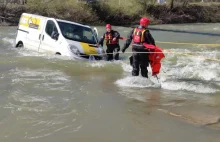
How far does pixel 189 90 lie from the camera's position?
8820 millimetres

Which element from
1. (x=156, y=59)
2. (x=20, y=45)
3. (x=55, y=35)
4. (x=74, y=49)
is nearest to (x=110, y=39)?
(x=74, y=49)

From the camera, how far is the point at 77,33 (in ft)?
40.8

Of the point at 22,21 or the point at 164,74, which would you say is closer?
the point at 164,74

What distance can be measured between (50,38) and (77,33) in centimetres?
91

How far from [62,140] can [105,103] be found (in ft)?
7.01

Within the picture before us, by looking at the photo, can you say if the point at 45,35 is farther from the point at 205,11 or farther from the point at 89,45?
the point at 205,11

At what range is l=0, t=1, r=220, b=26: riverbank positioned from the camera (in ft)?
105

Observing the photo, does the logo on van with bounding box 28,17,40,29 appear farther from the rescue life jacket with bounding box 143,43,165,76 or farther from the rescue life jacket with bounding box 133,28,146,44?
the rescue life jacket with bounding box 143,43,165,76

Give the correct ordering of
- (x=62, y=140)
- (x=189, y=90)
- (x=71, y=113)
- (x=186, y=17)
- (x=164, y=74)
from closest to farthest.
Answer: (x=62, y=140)
(x=71, y=113)
(x=189, y=90)
(x=164, y=74)
(x=186, y=17)

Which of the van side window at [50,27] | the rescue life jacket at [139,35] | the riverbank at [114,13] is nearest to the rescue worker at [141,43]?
the rescue life jacket at [139,35]

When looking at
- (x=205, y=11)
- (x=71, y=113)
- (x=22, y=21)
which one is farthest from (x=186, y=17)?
(x=71, y=113)

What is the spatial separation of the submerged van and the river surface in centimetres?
38

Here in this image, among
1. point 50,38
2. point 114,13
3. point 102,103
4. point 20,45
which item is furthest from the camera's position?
point 114,13

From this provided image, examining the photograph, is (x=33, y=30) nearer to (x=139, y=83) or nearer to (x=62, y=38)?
(x=62, y=38)
